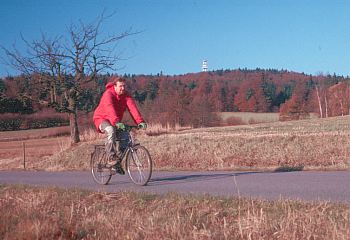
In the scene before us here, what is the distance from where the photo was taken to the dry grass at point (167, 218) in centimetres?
489

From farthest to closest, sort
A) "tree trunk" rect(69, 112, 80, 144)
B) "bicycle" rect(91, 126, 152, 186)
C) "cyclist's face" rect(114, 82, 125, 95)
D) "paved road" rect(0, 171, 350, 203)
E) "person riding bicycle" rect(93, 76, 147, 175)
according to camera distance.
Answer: "tree trunk" rect(69, 112, 80, 144) → "cyclist's face" rect(114, 82, 125, 95) → "person riding bicycle" rect(93, 76, 147, 175) → "bicycle" rect(91, 126, 152, 186) → "paved road" rect(0, 171, 350, 203)

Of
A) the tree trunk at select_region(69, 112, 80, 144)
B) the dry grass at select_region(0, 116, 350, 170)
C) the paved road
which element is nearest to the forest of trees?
the tree trunk at select_region(69, 112, 80, 144)

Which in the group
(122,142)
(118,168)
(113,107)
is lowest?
(118,168)

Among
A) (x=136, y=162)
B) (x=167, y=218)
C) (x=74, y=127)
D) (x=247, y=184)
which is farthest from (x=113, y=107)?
(x=74, y=127)

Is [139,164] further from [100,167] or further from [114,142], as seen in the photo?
[100,167]

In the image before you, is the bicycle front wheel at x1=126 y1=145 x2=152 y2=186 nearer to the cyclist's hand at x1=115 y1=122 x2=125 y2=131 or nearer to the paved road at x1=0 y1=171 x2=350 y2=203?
the paved road at x1=0 y1=171 x2=350 y2=203

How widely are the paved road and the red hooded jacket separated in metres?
1.24

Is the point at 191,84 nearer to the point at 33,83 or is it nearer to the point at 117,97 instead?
the point at 33,83

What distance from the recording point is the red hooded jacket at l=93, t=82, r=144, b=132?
8906mm

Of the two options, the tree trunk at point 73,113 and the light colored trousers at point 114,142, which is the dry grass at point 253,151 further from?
the tree trunk at point 73,113

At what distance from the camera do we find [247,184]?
8477mm

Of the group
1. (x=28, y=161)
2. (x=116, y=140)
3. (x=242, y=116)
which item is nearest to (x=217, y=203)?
(x=116, y=140)

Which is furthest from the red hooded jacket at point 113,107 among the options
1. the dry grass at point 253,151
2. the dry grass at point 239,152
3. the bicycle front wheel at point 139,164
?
the dry grass at point 253,151

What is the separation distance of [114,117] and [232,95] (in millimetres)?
66666
